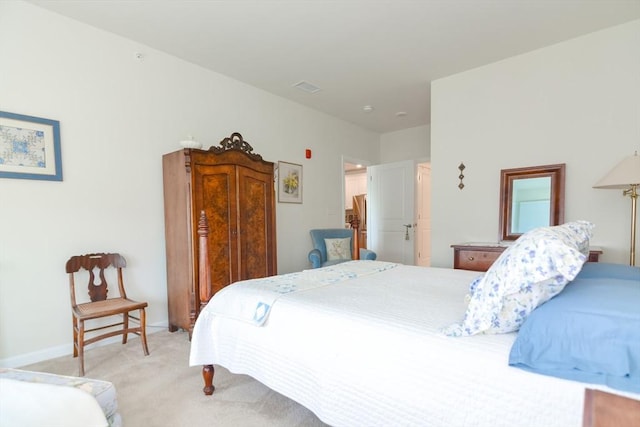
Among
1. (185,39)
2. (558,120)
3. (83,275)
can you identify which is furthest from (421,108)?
(83,275)

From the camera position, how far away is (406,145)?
5516 mm

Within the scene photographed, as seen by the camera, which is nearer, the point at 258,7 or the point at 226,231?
the point at 258,7

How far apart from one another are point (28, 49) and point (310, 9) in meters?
2.13

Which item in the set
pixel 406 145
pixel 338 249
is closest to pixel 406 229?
pixel 338 249

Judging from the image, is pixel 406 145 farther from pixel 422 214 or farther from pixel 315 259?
pixel 315 259

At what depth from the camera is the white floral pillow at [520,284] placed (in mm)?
911

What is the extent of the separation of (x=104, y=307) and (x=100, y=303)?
154mm

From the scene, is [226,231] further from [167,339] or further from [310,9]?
[310,9]

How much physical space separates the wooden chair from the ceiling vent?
8.76 feet

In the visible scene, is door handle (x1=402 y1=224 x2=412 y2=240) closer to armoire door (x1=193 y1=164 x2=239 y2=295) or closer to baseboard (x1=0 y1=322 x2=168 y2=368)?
armoire door (x1=193 y1=164 x2=239 y2=295)

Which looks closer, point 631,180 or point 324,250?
point 631,180

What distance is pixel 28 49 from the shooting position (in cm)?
227

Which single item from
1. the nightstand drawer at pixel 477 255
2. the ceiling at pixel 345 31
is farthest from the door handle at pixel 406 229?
the ceiling at pixel 345 31

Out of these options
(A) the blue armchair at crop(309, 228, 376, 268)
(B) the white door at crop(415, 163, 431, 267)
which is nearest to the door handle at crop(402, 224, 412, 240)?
(B) the white door at crop(415, 163, 431, 267)
